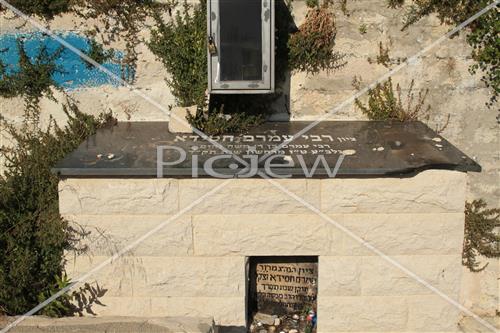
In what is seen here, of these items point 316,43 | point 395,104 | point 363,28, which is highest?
point 363,28

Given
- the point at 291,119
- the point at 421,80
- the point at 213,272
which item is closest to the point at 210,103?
the point at 291,119

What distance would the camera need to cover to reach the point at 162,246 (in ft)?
15.6

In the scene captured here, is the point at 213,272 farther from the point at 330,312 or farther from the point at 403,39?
the point at 403,39

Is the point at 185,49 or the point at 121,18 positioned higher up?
the point at 121,18

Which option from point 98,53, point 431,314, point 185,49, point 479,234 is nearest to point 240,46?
point 185,49

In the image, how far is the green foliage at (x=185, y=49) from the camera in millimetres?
5703

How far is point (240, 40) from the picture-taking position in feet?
17.5

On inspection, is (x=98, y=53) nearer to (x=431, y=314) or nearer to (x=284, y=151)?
(x=284, y=151)

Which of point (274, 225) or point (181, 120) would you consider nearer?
point (274, 225)

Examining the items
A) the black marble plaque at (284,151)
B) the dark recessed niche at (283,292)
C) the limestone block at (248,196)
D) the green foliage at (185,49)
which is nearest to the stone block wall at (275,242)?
the limestone block at (248,196)

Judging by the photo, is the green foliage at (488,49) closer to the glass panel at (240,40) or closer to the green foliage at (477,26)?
the green foliage at (477,26)

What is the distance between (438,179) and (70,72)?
11.8 ft

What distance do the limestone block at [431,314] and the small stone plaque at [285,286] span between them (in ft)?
2.70

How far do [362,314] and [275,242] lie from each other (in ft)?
3.05
